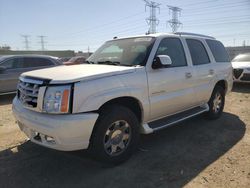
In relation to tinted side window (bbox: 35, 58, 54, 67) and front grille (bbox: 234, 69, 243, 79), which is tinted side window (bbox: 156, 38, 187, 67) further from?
front grille (bbox: 234, 69, 243, 79)

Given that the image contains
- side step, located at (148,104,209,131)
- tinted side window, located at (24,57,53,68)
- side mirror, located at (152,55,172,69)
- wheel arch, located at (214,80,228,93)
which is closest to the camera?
side mirror, located at (152,55,172,69)

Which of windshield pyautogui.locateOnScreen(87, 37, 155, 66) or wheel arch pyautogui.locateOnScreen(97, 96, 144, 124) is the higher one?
windshield pyautogui.locateOnScreen(87, 37, 155, 66)

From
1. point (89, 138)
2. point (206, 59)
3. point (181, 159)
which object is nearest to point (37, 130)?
point (89, 138)

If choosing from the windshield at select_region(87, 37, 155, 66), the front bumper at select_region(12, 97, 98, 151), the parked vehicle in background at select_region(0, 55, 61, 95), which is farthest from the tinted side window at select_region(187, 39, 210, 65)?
the parked vehicle in background at select_region(0, 55, 61, 95)

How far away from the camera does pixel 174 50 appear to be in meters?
4.84

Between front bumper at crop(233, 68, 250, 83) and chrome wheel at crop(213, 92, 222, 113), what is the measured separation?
202 inches

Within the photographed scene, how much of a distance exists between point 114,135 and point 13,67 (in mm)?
7142

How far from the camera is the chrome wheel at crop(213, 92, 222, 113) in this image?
242 inches

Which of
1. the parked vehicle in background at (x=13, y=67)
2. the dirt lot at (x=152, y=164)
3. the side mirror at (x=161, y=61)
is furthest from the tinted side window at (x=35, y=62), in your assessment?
the side mirror at (x=161, y=61)

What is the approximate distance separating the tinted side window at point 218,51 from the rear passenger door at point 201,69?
0.36 metres

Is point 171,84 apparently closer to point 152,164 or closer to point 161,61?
point 161,61

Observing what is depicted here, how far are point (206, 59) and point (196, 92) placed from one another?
3.06 feet

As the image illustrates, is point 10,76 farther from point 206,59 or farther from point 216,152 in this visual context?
point 216,152

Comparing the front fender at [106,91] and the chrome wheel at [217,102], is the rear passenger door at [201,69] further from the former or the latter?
the front fender at [106,91]
